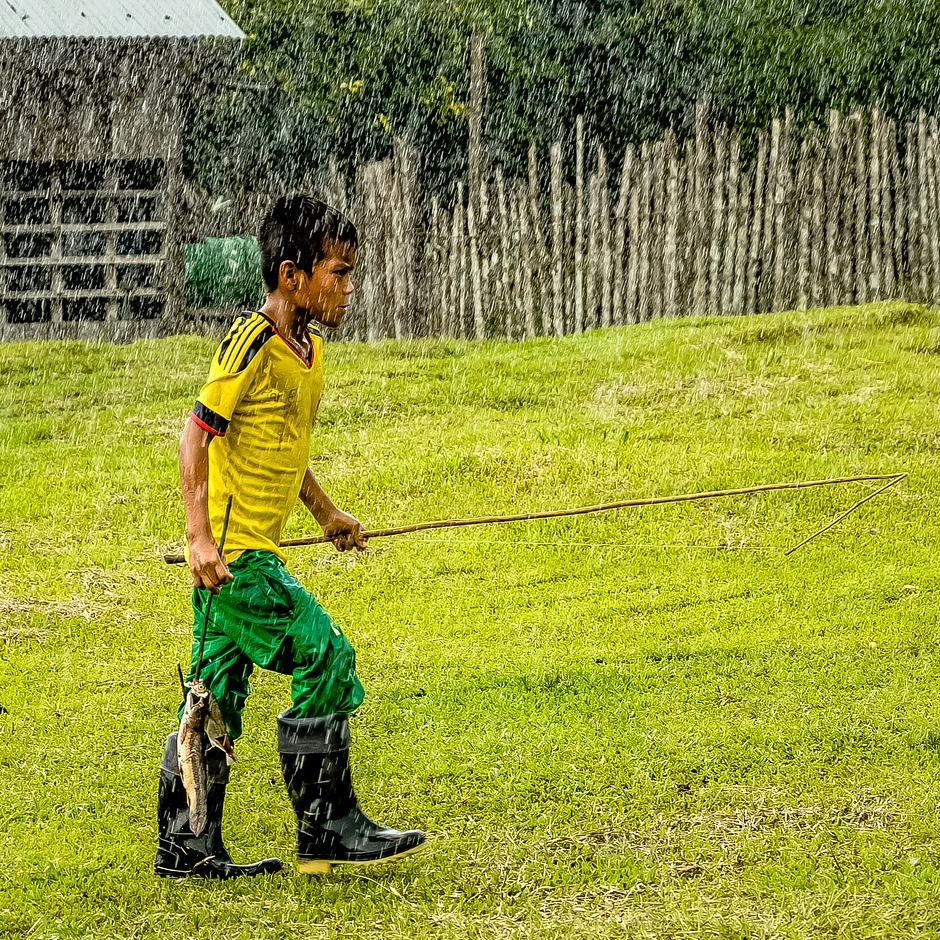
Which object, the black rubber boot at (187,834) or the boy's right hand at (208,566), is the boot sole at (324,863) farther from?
the boy's right hand at (208,566)

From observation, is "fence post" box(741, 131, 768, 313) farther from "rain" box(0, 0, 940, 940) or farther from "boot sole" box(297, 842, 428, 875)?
"boot sole" box(297, 842, 428, 875)

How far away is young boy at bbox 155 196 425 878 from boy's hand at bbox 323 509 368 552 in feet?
0.99

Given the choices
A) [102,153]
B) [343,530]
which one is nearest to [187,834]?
[343,530]

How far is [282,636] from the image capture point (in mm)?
3770

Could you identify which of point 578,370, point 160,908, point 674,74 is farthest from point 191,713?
point 674,74

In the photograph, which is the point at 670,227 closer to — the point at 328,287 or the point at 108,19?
the point at 108,19

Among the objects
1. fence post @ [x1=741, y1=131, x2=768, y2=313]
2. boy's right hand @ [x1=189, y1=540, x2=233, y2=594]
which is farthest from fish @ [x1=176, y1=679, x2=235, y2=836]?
fence post @ [x1=741, y1=131, x2=768, y2=313]

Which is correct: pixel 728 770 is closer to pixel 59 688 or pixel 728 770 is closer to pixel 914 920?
pixel 914 920

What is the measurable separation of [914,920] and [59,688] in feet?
11.8

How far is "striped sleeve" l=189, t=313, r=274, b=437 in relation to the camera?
377 centimetres

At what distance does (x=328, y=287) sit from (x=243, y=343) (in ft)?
1.03

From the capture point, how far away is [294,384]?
12.9 ft

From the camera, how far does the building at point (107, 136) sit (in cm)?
1460

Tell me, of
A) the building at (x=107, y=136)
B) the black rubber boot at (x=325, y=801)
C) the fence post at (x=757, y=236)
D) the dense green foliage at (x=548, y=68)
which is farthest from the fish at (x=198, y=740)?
the dense green foliage at (x=548, y=68)
